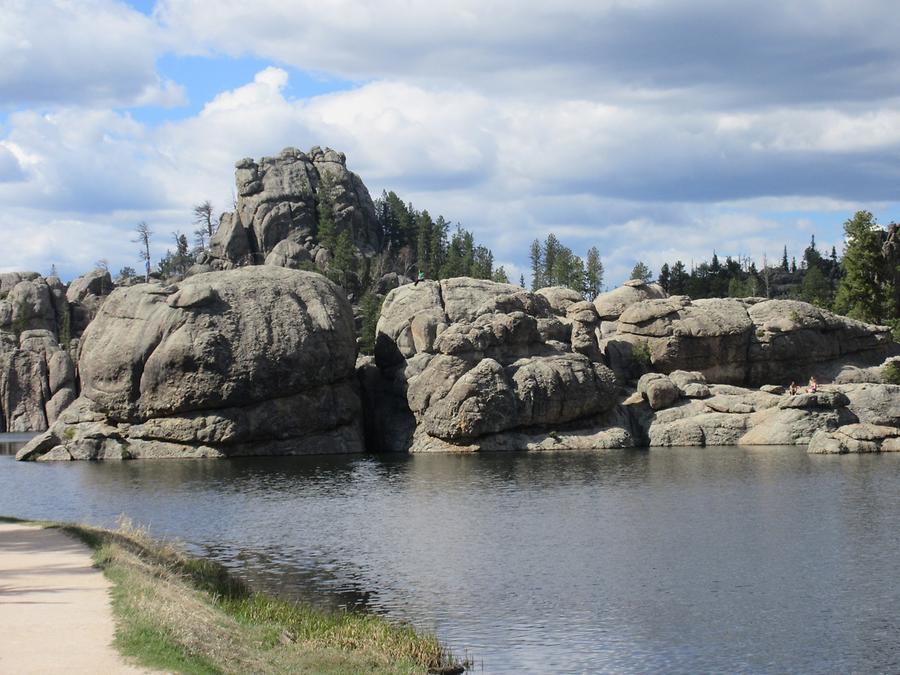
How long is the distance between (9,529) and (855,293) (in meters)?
94.4

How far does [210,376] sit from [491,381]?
22.5 m

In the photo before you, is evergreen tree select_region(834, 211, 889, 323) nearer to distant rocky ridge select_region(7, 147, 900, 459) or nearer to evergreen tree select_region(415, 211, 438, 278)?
distant rocky ridge select_region(7, 147, 900, 459)

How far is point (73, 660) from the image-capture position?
59.8ft

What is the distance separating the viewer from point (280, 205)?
502ft

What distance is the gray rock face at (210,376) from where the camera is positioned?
84.9 meters

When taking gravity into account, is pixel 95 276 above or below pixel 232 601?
above

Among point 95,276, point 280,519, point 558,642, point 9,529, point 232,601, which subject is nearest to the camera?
point 558,642

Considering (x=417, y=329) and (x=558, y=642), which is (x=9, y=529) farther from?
(x=417, y=329)

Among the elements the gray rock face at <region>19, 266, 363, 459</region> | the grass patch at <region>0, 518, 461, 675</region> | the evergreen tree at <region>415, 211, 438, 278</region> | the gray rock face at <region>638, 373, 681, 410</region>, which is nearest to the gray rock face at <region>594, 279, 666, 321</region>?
the gray rock face at <region>638, 373, 681, 410</region>

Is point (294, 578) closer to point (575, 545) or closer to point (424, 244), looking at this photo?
point (575, 545)

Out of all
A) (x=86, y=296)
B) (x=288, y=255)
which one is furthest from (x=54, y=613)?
(x=86, y=296)

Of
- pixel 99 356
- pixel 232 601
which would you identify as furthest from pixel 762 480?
pixel 99 356

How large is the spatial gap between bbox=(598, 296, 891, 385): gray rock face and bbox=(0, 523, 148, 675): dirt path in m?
71.6

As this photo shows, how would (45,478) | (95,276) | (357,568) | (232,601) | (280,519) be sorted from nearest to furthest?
(232,601) < (357,568) < (280,519) < (45,478) < (95,276)
